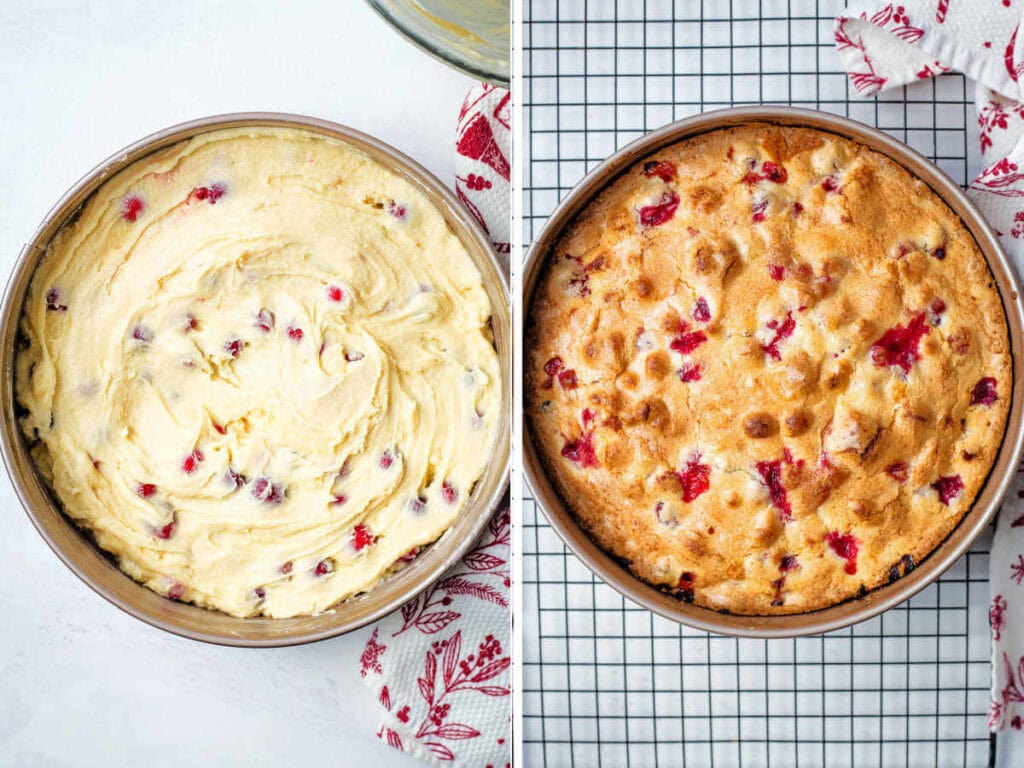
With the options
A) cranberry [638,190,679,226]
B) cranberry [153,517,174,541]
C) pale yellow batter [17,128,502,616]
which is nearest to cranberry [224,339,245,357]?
pale yellow batter [17,128,502,616]

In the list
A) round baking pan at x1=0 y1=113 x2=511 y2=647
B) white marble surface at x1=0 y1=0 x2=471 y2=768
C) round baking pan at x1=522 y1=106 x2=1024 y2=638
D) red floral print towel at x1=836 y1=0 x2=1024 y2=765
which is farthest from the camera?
white marble surface at x1=0 y1=0 x2=471 y2=768

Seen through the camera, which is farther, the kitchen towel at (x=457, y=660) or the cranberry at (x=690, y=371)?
the kitchen towel at (x=457, y=660)

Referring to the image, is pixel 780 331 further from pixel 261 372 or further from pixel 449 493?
pixel 261 372

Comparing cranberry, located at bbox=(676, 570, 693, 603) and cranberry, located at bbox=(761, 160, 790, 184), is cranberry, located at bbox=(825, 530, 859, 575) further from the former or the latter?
cranberry, located at bbox=(761, 160, 790, 184)

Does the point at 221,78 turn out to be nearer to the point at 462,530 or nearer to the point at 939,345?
the point at 462,530

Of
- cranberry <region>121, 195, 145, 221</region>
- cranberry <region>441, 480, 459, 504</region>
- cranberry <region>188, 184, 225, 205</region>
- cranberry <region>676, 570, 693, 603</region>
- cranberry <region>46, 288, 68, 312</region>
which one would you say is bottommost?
cranberry <region>676, 570, 693, 603</region>

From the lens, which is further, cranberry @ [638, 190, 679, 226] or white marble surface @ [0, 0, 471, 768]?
white marble surface @ [0, 0, 471, 768]

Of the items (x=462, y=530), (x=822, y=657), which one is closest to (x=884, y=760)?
(x=822, y=657)

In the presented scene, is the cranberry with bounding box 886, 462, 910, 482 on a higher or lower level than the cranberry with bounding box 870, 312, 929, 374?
lower

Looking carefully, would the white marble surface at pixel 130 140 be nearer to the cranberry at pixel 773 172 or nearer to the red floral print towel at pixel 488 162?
the red floral print towel at pixel 488 162

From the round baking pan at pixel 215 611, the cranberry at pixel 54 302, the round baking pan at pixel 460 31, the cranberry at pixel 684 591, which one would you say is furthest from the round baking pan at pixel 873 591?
the cranberry at pixel 54 302
